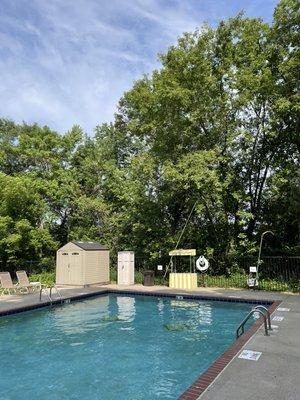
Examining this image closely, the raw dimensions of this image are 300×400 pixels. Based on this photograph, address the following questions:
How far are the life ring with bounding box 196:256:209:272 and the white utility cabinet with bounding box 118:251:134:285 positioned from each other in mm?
3248

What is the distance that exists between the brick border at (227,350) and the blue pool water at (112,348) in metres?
0.20

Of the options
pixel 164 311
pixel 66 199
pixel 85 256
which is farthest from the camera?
pixel 66 199

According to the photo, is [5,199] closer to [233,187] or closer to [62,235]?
[62,235]

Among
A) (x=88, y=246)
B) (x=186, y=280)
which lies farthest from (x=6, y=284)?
(x=186, y=280)

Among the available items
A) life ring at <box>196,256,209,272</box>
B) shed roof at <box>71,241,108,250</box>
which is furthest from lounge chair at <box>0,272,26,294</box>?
life ring at <box>196,256,209,272</box>

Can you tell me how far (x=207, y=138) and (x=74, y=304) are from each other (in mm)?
10707

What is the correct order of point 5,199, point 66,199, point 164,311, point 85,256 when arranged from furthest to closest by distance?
point 66,199 → point 5,199 → point 85,256 → point 164,311

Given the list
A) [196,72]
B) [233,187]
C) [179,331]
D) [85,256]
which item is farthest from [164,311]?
[196,72]

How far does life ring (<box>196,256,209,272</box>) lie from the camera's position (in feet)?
57.7

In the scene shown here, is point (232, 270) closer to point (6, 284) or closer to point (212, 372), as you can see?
point (6, 284)

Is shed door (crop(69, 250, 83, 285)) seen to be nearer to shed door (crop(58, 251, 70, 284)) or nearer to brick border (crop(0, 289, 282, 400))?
shed door (crop(58, 251, 70, 284))

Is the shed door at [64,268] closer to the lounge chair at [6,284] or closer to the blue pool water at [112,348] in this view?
the lounge chair at [6,284]

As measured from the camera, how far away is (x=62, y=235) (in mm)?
26766

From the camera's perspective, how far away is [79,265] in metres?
17.7
